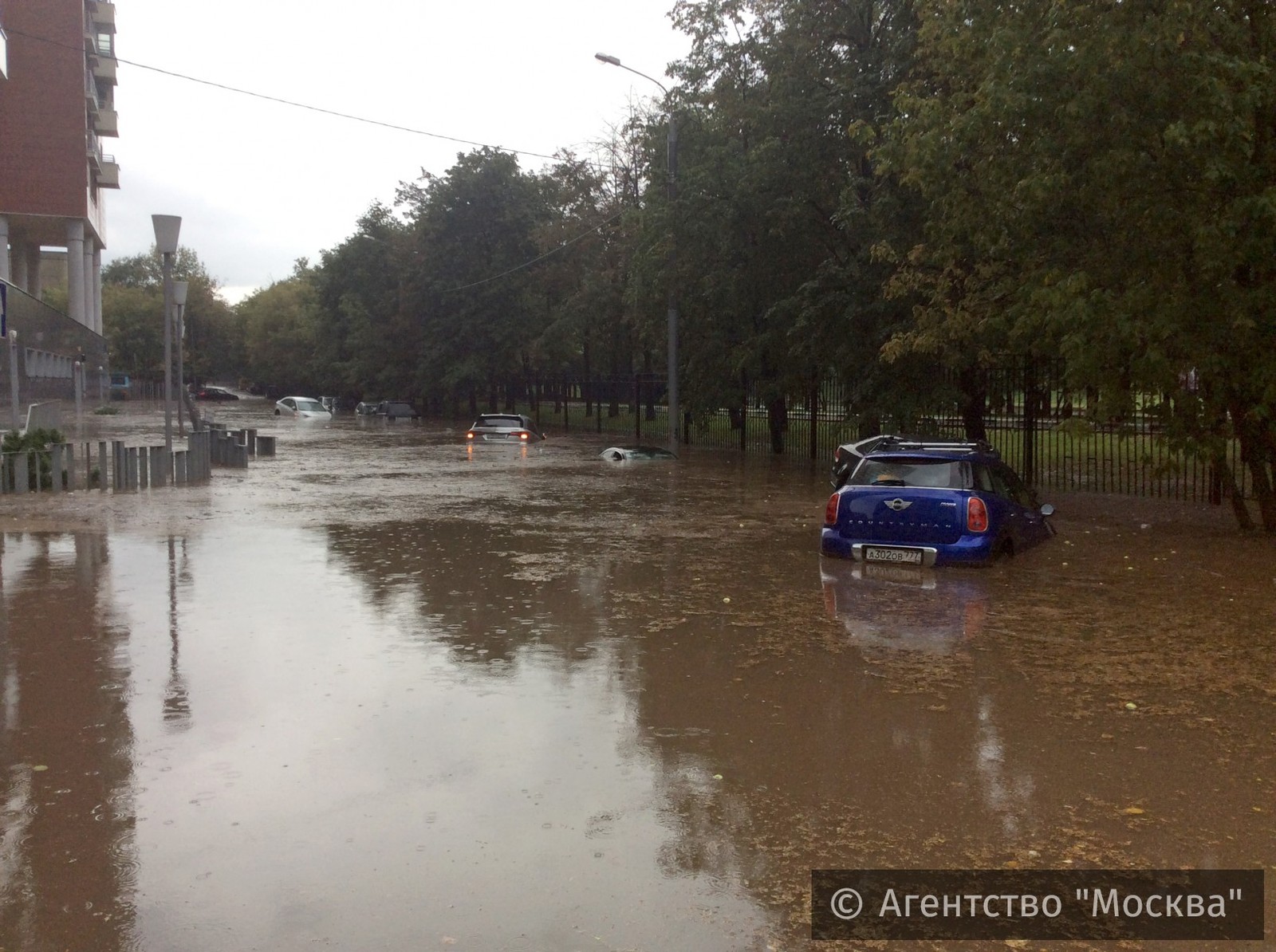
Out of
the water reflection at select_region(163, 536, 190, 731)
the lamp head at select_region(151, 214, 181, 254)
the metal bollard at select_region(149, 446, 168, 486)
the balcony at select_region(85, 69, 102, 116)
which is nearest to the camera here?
the water reflection at select_region(163, 536, 190, 731)

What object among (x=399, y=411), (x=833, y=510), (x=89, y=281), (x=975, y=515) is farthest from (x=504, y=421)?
(x=975, y=515)

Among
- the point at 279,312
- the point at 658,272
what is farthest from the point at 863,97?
the point at 279,312

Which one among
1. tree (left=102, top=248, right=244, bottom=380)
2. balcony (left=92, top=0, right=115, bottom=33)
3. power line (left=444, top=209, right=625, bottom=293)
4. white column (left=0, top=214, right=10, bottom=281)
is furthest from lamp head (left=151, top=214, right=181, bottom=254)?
tree (left=102, top=248, right=244, bottom=380)

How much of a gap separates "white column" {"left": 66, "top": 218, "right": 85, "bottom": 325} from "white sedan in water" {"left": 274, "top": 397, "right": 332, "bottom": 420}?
16773mm

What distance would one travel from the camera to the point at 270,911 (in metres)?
4.28

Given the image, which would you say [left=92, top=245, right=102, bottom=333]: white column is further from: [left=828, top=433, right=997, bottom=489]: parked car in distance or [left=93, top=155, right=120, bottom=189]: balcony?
[left=828, top=433, right=997, bottom=489]: parked car in distance

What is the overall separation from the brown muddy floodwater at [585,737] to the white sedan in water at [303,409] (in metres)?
59.2

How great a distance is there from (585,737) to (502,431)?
120 ft

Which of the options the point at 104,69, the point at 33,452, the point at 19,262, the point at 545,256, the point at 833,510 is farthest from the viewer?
the point at 104,69

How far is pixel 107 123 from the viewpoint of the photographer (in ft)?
214

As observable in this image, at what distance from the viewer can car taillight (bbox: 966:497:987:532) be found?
39.3 feet

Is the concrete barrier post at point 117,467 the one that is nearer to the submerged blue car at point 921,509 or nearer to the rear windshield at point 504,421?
the submerged blue car at point 921,509

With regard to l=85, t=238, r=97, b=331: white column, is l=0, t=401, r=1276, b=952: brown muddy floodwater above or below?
below

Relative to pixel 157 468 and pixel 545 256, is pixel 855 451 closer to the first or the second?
pixel 157 468
